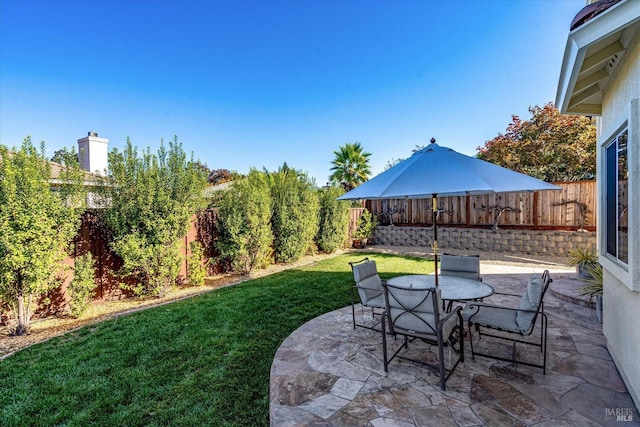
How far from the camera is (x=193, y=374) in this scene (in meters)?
3.05

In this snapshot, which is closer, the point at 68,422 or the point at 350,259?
the point at 68,422

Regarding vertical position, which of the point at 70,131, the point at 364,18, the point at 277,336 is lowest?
the point at 277,336

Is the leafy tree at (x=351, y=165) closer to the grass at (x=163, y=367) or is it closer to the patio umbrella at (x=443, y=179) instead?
the grass at (x=163, y=367)

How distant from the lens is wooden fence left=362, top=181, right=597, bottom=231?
29.7 feet

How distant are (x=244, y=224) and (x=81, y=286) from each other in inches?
141

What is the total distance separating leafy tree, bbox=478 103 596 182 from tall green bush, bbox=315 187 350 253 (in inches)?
373

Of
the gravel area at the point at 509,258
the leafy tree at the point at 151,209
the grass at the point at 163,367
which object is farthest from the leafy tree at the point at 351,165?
the grass at the point at 163,367

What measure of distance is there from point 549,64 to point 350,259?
29.3 ft

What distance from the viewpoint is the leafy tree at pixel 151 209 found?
5594 millimetres

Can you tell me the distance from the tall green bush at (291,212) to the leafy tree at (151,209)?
2.80m

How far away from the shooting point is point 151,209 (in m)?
5.86

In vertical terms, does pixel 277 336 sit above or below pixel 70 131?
below

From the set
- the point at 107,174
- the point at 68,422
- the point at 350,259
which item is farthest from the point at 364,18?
the point at 68,422

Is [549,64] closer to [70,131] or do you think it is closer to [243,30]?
[243,30]
